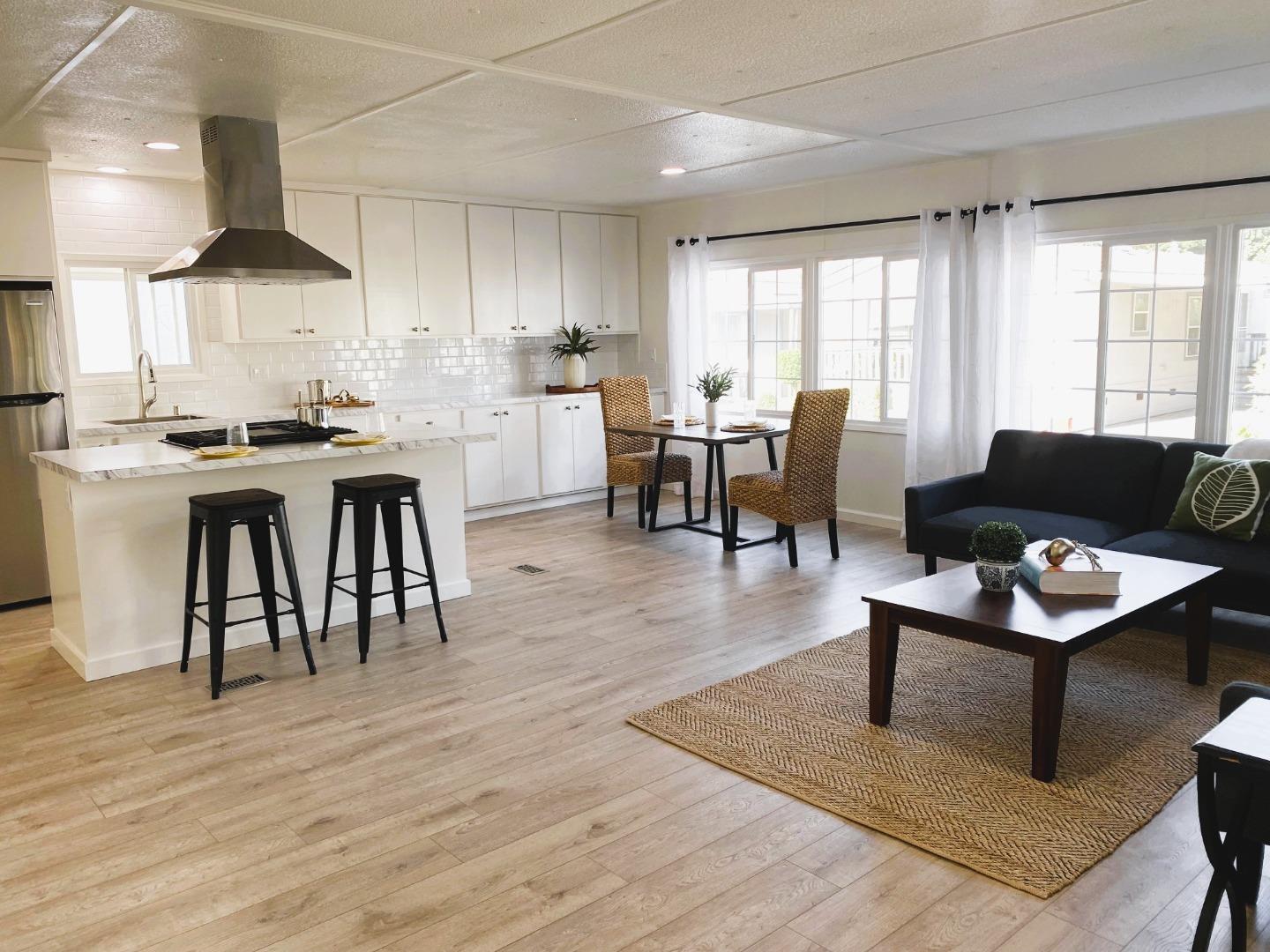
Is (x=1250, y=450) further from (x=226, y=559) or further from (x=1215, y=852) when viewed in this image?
(x=226, y=559)

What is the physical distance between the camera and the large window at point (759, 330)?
744cm

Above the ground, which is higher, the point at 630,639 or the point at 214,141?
the point at 214,141

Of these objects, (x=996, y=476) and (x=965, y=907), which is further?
(x=996, y=476)

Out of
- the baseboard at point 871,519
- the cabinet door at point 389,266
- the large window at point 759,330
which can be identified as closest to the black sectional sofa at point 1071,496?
the baseboard at point 871,519

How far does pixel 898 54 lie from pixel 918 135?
1.74 m

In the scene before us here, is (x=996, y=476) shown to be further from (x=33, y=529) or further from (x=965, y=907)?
(x=33, y=529)

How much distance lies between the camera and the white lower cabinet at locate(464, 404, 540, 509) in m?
7.26

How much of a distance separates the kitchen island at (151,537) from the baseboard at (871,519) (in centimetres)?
342

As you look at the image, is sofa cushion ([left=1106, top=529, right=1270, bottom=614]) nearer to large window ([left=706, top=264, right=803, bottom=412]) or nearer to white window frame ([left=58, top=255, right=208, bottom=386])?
large window ([left=706, top=264, right=803, bottom=412])

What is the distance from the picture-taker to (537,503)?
7801mm

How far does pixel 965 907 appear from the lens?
95.4 inches

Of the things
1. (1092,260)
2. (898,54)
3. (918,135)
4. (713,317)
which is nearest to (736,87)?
(898,54)

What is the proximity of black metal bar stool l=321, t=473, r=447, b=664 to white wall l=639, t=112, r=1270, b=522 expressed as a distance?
3559mm

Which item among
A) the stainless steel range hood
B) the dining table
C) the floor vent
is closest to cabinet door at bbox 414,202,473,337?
the dining table
